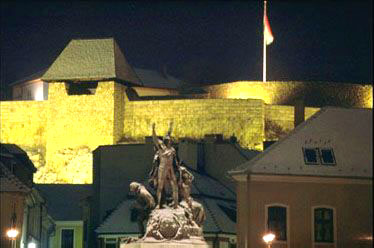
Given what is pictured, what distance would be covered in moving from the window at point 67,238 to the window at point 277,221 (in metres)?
17.5

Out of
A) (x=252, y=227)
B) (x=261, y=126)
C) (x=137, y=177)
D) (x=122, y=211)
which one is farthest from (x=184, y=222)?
(x=261, y=126)

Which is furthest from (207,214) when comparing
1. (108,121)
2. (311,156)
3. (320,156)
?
(108,121)

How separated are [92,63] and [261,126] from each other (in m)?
10.8

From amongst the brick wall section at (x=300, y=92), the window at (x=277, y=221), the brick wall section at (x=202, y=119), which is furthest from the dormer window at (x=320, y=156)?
the brick wall section at (x=300, y=92)

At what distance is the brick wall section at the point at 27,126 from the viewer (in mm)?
96562

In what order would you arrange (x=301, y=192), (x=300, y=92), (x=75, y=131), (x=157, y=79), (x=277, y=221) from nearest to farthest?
(x=301, y=192), (x=277, y=221), (x=75, y=131), (x=300, y=92), (x=157, y=79)

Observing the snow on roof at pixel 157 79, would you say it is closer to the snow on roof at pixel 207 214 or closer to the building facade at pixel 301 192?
the snow on roof at pixel 207 214

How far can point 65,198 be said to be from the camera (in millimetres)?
77188

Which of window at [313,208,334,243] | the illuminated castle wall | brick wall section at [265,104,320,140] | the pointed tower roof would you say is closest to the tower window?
the illuminated castle wall

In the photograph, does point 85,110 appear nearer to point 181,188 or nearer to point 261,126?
point 261,126

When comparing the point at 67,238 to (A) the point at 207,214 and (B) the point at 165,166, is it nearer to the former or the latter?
(A) the point at 207,214

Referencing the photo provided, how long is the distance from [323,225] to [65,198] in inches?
868

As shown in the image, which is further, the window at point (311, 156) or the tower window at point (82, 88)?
the tower window at point (82, 88)

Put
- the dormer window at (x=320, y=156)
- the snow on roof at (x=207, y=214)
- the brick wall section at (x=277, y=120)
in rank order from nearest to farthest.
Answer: the dormer window at (x=320, y=156) → the snow on roof at (x=207, y=214) → the brick wall section at (x=277, y=120)
